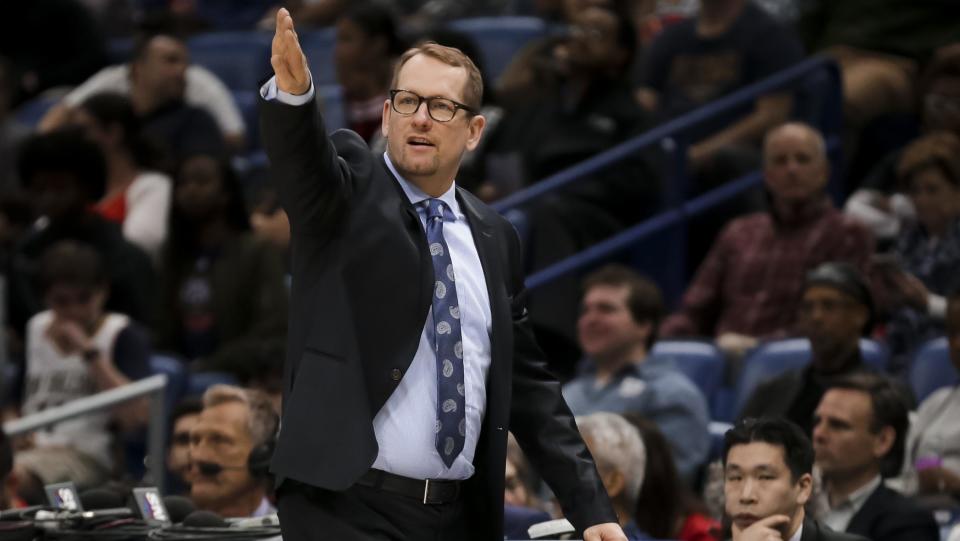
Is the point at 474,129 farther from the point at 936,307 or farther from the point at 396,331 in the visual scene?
the point at 936,307

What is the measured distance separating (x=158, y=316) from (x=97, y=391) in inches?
33.9

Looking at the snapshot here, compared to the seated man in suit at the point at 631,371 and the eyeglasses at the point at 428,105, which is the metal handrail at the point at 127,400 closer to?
the seated man in suit at the point at 631,371

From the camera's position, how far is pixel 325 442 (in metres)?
3.24

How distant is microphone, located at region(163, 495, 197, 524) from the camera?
183 inches

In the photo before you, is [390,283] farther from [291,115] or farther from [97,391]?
[97,391]

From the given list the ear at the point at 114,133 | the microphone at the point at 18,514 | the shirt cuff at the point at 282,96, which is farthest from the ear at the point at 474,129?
the ear at the point at 114,133

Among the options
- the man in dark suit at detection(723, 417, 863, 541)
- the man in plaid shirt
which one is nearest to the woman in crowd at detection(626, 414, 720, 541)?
the man in dark suit at detection(723, 417, 863, 541)

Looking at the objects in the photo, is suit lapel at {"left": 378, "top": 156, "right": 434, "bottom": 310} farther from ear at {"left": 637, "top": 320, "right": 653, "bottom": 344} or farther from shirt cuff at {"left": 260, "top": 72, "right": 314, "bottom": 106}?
ear at {"left": 637, "top": 320, "right": 653, "bottom": 344}

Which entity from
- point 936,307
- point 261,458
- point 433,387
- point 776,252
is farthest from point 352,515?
point 776,252

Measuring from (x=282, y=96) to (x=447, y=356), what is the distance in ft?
1.94

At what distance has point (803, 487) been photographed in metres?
4.34

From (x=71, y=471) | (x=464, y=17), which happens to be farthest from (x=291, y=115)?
(x=464, y=17)

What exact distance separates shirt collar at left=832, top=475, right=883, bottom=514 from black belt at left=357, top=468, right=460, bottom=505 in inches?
82.5

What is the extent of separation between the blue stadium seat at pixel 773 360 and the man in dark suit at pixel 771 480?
196cm
